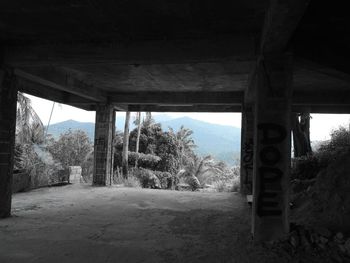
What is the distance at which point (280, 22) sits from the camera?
15.6ft

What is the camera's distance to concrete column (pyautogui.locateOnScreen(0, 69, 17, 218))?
807 cm

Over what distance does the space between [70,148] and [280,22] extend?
66.4 ft

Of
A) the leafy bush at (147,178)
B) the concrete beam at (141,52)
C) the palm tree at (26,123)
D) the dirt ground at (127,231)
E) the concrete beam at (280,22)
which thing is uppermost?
the concrete beam at (141,52)

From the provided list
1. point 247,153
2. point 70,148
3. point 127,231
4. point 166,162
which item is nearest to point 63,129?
point 70,148

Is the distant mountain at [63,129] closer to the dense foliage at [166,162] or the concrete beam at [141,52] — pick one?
the dense foliage at [166,162]

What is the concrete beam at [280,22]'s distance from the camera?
4.14 m

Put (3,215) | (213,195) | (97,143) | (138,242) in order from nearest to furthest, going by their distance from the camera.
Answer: (138,242), (3,215), (213,195), (97,143)

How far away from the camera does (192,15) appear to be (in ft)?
19.3

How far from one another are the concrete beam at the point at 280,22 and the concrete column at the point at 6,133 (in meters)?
5.85

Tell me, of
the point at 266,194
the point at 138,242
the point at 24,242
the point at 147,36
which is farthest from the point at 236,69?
the point at 24,242

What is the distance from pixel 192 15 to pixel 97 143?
10.4 metres

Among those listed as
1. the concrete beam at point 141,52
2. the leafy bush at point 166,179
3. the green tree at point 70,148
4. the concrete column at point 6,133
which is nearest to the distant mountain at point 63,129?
the green tree at point 70,148

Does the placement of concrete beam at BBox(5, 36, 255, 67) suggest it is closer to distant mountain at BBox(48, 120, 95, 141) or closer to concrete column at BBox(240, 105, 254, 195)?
concrete column at BBox(240, 105, 254, 195)

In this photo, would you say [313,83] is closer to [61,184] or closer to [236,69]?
[236,69]
